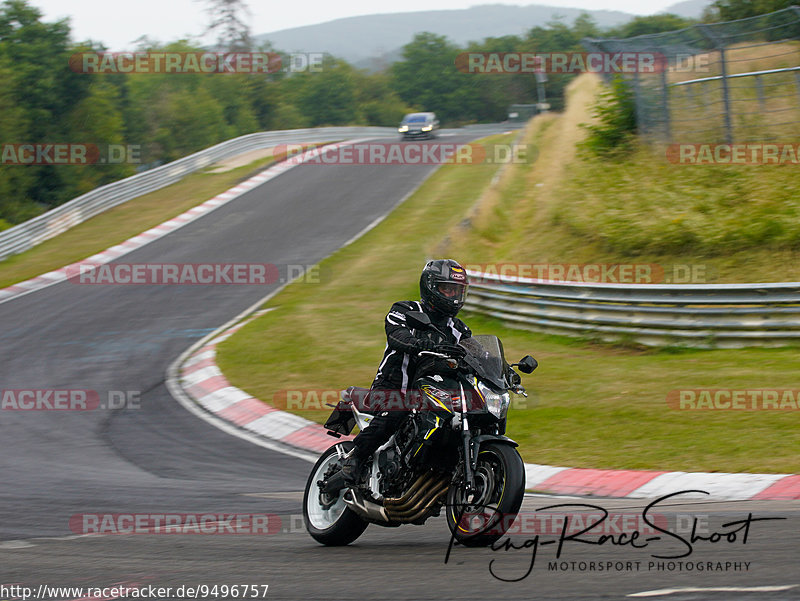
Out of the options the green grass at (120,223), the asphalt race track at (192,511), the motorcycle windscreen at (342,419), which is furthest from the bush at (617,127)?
the motorcycle windscreen at (342,419)

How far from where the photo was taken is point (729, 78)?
54.5ft

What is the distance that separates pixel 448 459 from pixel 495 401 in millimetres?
508

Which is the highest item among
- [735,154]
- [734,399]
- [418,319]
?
[735,154]

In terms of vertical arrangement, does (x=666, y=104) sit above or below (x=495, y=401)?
above

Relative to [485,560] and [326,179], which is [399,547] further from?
[326,179]

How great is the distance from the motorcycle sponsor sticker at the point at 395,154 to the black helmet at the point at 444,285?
28450mm

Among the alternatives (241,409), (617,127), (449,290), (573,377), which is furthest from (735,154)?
(449,290)

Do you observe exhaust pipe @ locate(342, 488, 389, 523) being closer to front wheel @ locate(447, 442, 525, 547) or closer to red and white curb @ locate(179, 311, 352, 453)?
front wheel @ locate(447, 442, 525, 547)

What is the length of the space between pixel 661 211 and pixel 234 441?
8.81 metres

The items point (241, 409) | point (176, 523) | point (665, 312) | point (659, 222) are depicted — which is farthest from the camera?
point (659, 222)

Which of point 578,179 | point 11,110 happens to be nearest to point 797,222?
point 578,179

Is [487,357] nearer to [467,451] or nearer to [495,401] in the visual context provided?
[495,401]

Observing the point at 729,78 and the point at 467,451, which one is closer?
the point at 467,451

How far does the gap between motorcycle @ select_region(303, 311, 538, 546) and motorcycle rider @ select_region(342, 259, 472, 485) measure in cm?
7
